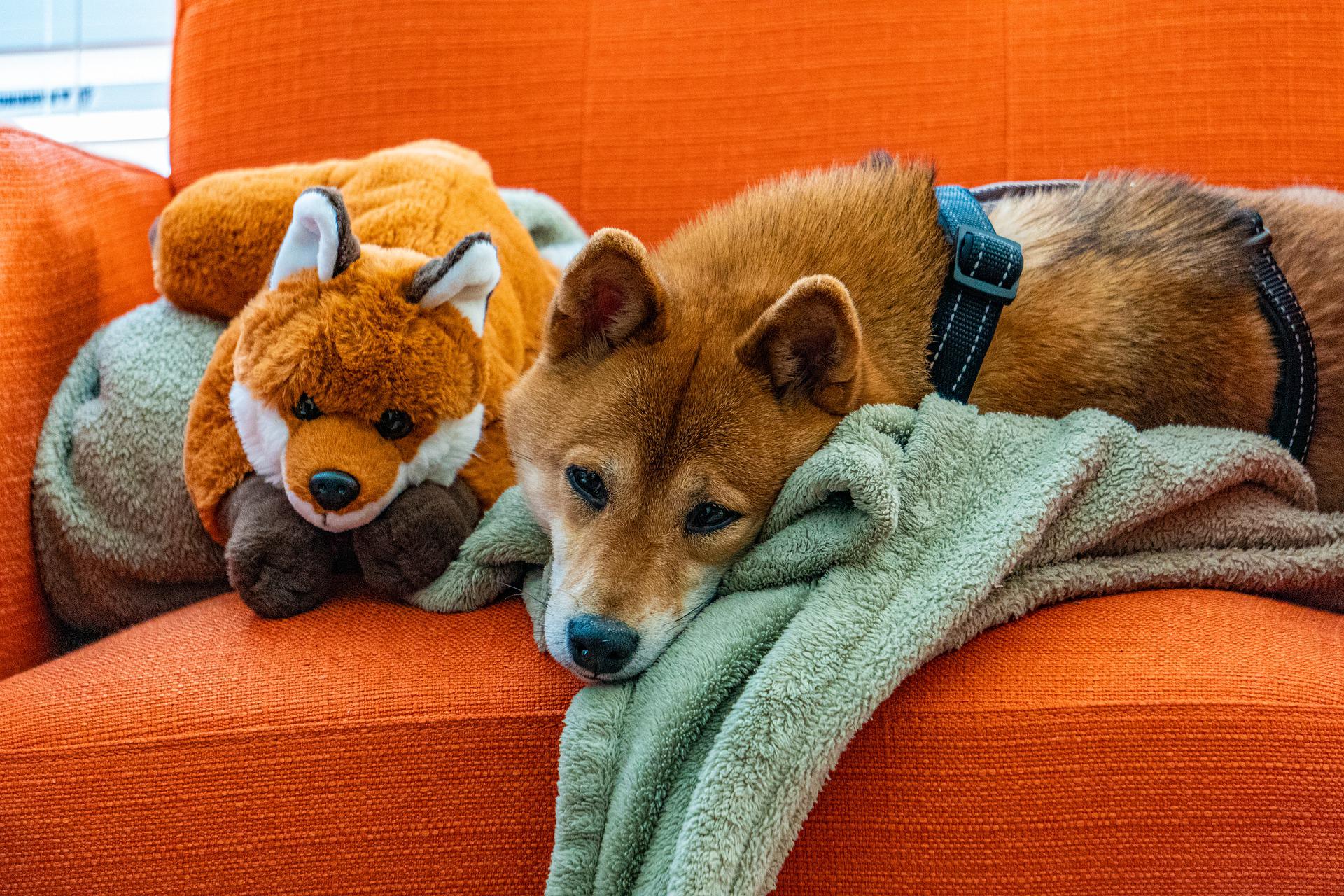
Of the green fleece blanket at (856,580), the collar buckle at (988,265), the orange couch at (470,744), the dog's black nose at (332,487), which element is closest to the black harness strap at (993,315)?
the collar buckle at (988,265)

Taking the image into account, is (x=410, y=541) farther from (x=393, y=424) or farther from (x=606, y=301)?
(x=606, y=301)

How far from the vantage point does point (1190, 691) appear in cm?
121

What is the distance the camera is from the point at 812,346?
1419 mm

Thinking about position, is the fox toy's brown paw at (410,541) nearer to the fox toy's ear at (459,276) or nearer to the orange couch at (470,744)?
the orange couch at (470,744)

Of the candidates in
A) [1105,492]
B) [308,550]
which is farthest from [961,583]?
[308,550]

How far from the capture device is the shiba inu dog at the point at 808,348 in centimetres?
142

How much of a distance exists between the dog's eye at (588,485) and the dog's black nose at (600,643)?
218 mm

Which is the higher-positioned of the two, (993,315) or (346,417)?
(993,315)

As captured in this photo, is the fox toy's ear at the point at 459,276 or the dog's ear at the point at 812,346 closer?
the dog's ear at the point at 812,346

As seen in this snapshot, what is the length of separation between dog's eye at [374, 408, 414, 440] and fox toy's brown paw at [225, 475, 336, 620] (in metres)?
0.19

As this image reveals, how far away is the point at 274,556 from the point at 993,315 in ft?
3.97

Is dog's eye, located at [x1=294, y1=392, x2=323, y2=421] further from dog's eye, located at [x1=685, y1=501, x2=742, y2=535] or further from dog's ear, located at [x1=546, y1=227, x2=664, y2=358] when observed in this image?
dog's eye, located at [x1=685, y1=501, x2=742, y2=535]

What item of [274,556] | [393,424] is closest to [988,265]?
[393,424]

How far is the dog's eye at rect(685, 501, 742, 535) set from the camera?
4.77 feet
